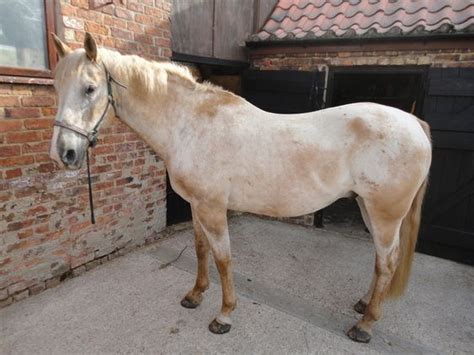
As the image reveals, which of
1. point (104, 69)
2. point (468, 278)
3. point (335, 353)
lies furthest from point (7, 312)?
point (468, 278)

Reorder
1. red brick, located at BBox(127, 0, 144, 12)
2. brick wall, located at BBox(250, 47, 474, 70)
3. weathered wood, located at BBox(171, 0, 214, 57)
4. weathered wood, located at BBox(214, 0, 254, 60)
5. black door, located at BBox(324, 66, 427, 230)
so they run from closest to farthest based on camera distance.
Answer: red brick, located at BBox(127, 0, 144, 12), brick wall, located at BBox(250, 47, 474, 70), weathered wood, located at BBox(171, 0, 214, 57), weathered wood, located at BBox(214, 0, 254, 60), black door, located at BBox(324, 66, 427, 230)

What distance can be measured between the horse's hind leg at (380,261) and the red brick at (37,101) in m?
2.77

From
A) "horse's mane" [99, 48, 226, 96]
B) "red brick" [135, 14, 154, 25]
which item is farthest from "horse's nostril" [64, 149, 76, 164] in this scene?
"red brick" [135, 14, 154, 25]

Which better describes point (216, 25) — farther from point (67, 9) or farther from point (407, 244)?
point (407, 244)

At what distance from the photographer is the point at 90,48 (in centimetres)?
197

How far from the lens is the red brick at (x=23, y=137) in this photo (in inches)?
101

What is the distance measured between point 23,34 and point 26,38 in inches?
1.3

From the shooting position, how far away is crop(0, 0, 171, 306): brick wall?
2.62 m

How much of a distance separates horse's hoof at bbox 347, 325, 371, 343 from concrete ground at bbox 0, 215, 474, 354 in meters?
0.05

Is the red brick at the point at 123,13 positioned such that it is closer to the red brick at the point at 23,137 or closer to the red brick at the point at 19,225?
the red brick at the point at 23,137

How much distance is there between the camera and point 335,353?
2.34 metres

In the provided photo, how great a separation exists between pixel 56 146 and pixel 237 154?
3.84 feet

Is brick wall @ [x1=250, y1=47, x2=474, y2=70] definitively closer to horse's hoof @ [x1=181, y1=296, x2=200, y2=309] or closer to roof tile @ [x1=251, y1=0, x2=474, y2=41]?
roof tile @ [x1=251, y1=0, x2=474, y2=41]

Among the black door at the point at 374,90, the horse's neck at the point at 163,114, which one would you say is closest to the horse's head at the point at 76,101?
the horse's neck at the point at 163,114
